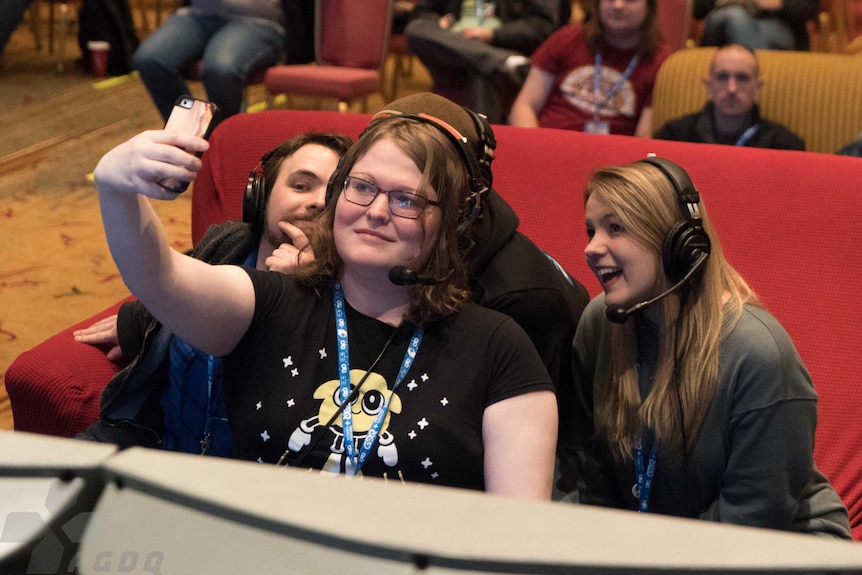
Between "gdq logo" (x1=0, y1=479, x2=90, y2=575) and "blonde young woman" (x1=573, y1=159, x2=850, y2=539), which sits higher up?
"gdq logo" (x1=0, y1=479, x2=90, y2=575)

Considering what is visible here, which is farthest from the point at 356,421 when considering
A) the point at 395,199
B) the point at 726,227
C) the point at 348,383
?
the point at 726,227

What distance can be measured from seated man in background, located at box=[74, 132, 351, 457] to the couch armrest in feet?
0.25

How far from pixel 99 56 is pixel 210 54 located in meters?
1.55

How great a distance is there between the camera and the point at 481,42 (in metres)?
3.96

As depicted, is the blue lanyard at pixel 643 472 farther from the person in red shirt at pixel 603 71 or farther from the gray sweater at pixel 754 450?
the person in red shirt at pixel 603 71

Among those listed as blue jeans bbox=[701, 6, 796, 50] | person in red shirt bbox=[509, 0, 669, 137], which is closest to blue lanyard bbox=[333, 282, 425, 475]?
person in red shirt bbox=[509, 0, 669, 137]

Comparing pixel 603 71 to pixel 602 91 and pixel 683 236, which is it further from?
pixel 683 236

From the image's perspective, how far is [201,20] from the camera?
13.7ft

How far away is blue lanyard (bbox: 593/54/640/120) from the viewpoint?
3.36 metres

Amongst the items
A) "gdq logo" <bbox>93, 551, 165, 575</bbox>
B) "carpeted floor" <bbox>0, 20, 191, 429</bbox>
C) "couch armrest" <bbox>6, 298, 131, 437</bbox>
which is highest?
"gdq logo" <bbox>93, 551, 165, 575</bbox>

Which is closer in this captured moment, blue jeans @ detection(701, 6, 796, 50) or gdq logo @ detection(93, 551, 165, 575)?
gdq logo @ detection(93, 551, 165, 575)

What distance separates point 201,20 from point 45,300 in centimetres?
157

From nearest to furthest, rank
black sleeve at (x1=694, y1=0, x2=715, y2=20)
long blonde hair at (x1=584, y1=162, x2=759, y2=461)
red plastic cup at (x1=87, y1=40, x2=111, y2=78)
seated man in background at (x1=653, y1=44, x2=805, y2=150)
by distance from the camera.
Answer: long blonde hair at (x1=584, y1=162, x2=759, y2=461) < seated man in background at (x1=653, y1=44, x2=805, y2=150) < black sleeve at (x1=694, y1=0, x2=715, y2=20) < red plastic cup at (x1=87, y1=40, x2=111, y2=78)

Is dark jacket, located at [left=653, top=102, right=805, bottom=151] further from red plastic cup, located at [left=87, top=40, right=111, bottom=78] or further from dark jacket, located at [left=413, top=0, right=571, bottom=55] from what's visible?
red plastic cup, located at [left=87, top=40, right=111, bottom=78]
